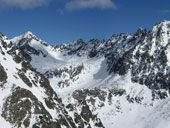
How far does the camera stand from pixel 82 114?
120 meters

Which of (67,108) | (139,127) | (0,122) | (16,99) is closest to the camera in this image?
(0,122)

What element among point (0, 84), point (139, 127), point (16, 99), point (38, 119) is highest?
point (0, 84)

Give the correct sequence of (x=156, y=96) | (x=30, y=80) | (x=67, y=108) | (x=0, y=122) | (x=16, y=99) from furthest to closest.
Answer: (x=156, y=96), (x=67, y=108), (x=30, y=80), (x=16, y=99), (x=0, y=122)

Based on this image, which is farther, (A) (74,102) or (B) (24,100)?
(A) (74,102)

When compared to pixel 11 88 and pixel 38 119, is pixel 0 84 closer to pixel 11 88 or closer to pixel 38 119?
pixel 11 88

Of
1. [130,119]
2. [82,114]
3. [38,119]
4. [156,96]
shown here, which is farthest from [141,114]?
[38,119]

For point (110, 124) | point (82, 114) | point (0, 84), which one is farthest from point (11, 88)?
point (110, 124)

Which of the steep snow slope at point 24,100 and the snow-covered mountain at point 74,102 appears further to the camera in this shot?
the snow-covered mountain at point 74,102

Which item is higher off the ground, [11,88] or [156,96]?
[11,88]

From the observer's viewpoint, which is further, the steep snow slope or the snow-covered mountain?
the snow-covered mountain

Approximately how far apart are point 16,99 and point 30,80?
19.9 metres

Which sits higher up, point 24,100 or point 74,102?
point 74,102

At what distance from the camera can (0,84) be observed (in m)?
89.4

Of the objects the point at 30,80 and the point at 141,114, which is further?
the point at 141,114
